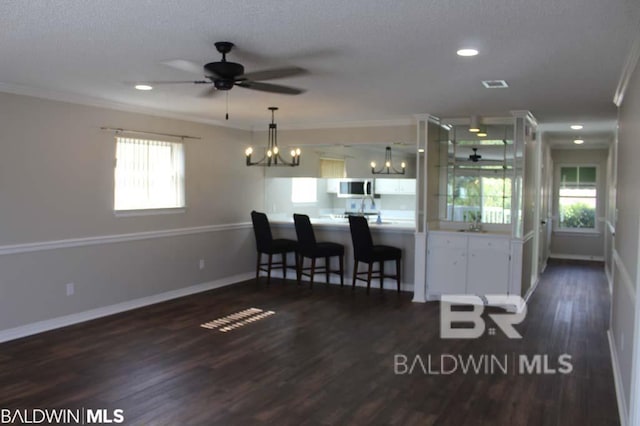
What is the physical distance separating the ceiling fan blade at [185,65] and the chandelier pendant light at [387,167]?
419cm

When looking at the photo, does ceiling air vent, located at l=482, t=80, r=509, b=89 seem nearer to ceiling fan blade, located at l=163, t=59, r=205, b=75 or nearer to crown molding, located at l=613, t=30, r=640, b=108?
crown molding, located at l=613, t=30, r=640, b=108

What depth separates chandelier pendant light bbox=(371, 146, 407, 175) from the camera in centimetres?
781

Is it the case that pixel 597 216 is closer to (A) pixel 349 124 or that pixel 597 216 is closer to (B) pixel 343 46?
(A) pixel 349 124

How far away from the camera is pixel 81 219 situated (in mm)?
5457

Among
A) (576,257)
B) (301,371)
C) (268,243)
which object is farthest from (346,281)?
(576,257)

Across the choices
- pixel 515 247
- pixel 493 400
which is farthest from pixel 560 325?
pixel 493 400

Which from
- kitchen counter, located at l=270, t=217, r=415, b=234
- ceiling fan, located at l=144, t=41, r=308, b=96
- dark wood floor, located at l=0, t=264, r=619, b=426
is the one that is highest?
ceiling fan, located at l=144, t=41, r=308, b=96

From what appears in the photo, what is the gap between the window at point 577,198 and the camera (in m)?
10.5

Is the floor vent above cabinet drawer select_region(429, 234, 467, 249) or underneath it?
underneath

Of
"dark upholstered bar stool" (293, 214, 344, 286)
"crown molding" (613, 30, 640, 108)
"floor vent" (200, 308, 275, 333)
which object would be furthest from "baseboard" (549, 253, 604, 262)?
"floor vent" (200, 308, 275, 333)

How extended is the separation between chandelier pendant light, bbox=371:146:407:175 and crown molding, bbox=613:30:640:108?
338cm

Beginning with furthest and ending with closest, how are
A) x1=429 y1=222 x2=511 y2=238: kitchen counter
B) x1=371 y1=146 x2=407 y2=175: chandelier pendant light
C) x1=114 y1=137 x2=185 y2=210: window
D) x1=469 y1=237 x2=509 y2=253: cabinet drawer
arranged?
x1=371 y1=146 x2=407 y2=175: chandelier pendant light
x1=429 y1=222 x2=511 y2=238: kitchen counter
x1=469 y1=237 x2=509 y2=253: cabinet drawer
x1=114 y1=137 x2=185 y2=210: window

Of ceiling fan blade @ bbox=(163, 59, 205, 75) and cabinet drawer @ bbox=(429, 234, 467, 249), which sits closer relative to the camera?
ceiling fan blade @ bbox=(163, 59, 205, 75)

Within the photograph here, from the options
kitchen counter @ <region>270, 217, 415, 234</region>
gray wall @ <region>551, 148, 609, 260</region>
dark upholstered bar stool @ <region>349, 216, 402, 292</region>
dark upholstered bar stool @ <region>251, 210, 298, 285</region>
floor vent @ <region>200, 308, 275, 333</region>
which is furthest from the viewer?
gray wall @ <region>551, 148, 609, 260</region>
